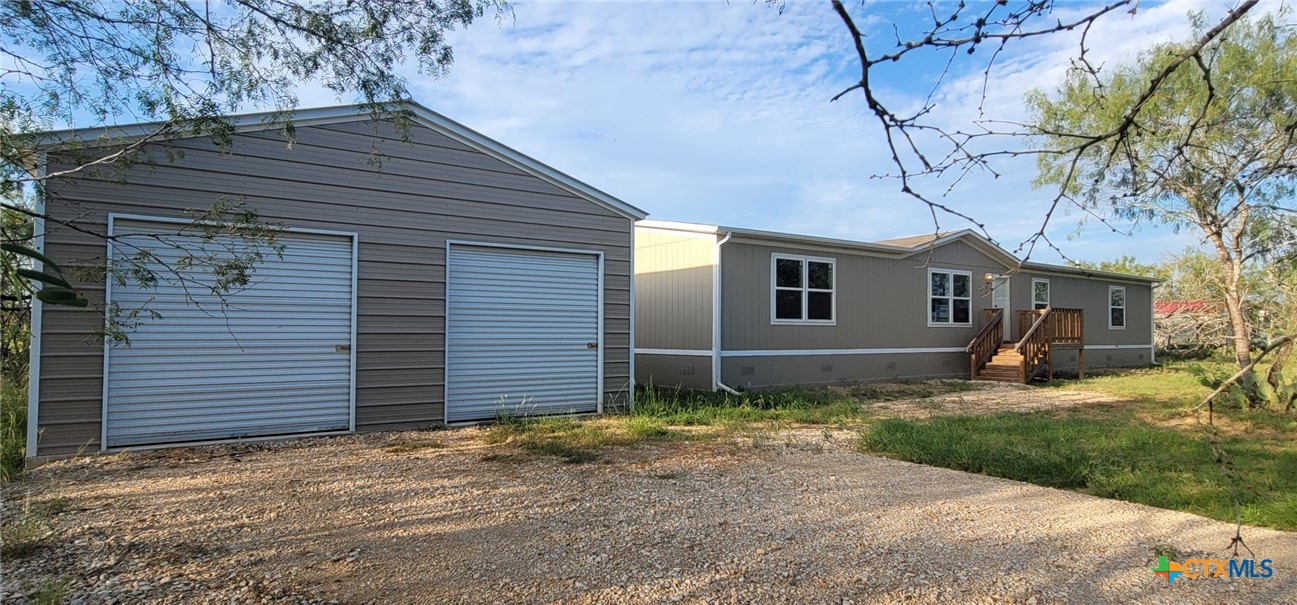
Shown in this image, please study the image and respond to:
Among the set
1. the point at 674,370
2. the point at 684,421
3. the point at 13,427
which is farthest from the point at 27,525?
the point at 674,370

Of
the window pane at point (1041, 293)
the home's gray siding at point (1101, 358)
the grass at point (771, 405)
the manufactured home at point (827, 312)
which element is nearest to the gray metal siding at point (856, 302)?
the manufactured home at point (827, 312)

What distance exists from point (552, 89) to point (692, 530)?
14.2 ft

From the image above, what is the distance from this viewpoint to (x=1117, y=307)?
62.8 ft

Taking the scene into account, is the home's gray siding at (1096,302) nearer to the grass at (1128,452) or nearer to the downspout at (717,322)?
the grass at (1128,452)

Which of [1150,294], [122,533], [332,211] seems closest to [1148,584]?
[122,533]

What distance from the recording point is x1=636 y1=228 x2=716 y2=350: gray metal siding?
11672 mm

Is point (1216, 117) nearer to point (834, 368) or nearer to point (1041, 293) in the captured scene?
point (834, 368)

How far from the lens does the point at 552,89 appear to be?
673cm

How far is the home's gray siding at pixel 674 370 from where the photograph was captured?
1160cm

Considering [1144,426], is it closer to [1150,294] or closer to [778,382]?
[778,382]

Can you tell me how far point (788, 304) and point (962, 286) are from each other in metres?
5.13

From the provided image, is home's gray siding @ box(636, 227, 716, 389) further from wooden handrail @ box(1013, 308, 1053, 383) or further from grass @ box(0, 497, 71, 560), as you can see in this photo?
grass @ box(0, 497, 71, 560)

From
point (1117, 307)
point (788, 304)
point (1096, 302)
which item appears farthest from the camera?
point (1117, 307)

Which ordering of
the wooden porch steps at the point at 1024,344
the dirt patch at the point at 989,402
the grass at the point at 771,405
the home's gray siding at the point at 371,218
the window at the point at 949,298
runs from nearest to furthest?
the home's gray siding at the point at 371,218 → the grass at the point at 771,405 → the dirt patch at the point at 989,402 → the wooden porch steps at the point at 1024,344 → the window at the point at 949,298
